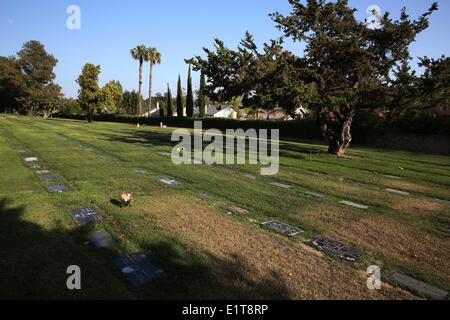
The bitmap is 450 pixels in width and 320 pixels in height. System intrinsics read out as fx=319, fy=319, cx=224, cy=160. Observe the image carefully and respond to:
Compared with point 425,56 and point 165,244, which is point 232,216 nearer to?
point 165,244

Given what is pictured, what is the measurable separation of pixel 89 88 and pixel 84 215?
48.0 meters

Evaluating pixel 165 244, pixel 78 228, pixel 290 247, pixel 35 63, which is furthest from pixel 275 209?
pixel 35 63

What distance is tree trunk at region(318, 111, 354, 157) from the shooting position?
18.3 m

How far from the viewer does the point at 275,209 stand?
301 inches

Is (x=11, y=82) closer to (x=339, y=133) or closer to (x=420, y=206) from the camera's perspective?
(x=339, y=133)

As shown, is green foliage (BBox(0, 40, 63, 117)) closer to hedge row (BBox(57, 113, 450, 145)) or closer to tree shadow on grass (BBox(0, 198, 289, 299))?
hedge row (BBox(57, 113, 450, 145))

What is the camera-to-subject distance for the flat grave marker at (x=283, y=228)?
20.3ft

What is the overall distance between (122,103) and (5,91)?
3308 cm

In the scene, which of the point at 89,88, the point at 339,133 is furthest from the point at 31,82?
the point at 339,133

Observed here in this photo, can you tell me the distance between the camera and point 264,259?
505cm

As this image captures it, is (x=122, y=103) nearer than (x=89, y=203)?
No

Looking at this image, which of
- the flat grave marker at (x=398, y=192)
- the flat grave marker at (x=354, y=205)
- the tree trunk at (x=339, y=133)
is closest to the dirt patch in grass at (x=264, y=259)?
the flat grave marker at (x=354, y=205)

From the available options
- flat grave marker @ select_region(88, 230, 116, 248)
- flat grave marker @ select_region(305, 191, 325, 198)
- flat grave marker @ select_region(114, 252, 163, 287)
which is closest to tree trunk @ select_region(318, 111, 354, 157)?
flat grave marker @ select_region(305, 191, 325, 198)

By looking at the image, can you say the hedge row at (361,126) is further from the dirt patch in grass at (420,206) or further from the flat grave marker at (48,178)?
the flat grave marker at (48,178)
